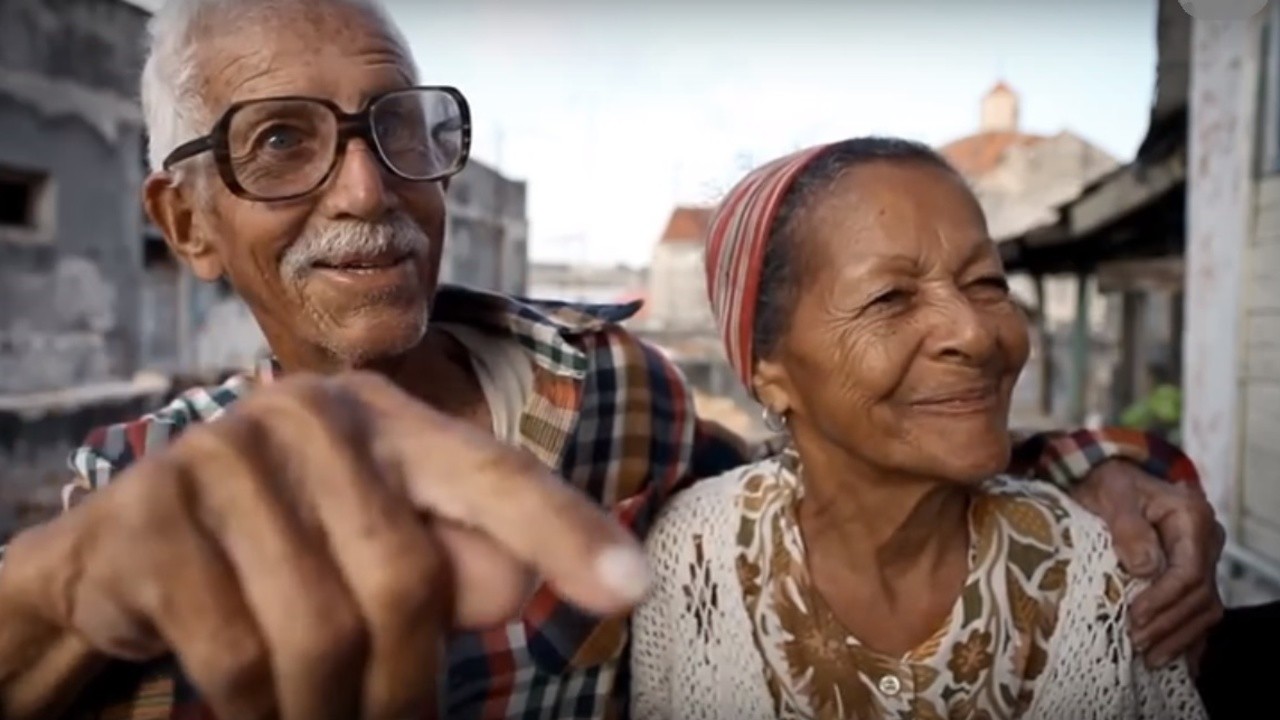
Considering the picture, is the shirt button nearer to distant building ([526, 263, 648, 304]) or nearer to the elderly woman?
the elderly woman

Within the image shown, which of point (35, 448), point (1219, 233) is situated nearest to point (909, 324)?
point (1219, 233)

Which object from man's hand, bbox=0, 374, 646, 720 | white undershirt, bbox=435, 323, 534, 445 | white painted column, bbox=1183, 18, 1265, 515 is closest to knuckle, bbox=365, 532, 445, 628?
man's hand, bbox=0, 374, 646, 720

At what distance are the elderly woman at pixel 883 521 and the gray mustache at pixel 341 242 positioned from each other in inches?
19.4

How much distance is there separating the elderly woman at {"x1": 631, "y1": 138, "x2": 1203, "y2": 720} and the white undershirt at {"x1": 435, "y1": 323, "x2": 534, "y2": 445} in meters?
0.34

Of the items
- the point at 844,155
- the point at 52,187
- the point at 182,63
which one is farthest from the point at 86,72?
the point at 844,155

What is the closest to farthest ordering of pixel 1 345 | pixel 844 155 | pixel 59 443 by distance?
pixel 844 155
pixel 59 443
pixel 1 345

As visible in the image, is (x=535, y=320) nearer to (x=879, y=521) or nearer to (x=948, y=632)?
(x=879, y=521)

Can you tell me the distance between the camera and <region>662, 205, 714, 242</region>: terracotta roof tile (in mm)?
1825

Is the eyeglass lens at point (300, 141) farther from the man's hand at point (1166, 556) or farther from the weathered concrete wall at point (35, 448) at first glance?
the weathered concrete wall at point (35, 448)

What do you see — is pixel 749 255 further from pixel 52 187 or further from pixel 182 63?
pixel 52 187

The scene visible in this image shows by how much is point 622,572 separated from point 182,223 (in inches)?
50.8

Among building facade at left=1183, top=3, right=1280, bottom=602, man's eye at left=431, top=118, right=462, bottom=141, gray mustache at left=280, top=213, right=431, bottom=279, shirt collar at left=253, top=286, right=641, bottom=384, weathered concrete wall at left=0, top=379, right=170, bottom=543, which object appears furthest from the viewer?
weathered concrete wall at left=0, top=379, right=170, bottom=543

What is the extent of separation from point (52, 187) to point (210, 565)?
949 centimetres

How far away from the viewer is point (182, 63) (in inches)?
56.8
